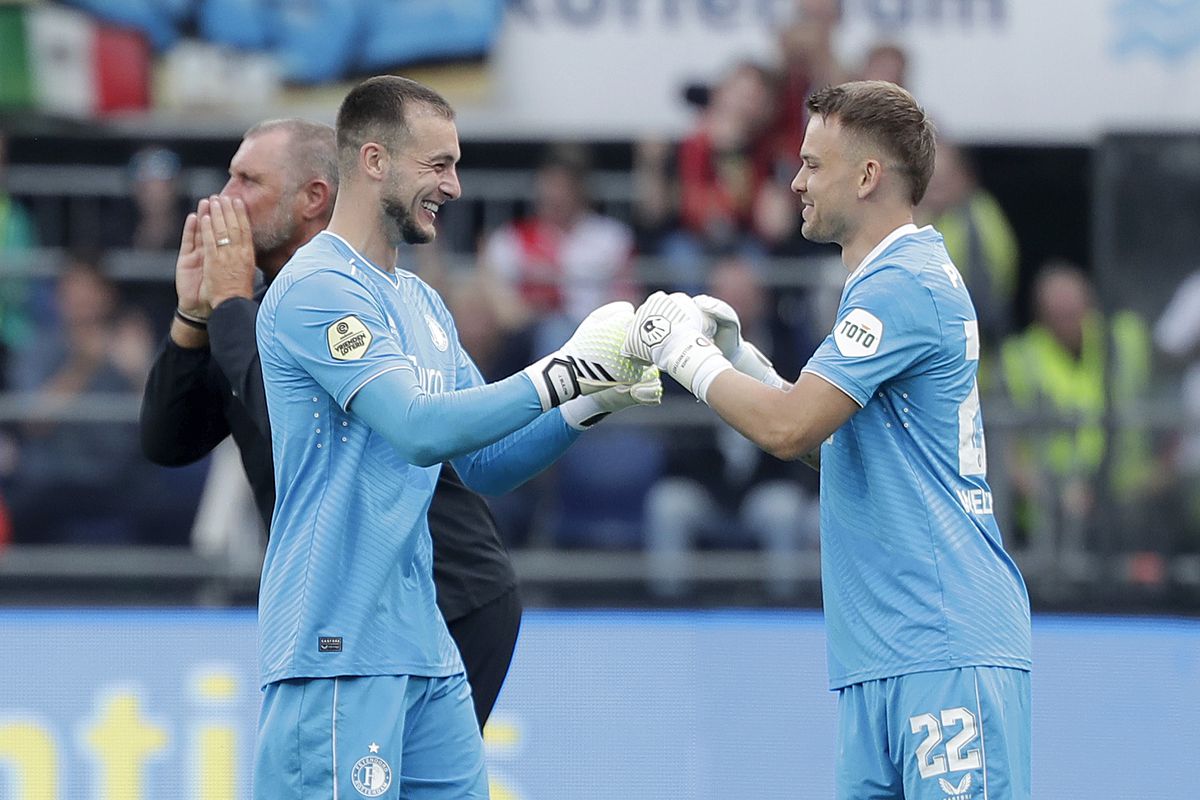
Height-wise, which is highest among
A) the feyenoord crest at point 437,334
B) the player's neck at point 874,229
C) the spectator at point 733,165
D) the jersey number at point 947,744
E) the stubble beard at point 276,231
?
the spectator at point 733,165

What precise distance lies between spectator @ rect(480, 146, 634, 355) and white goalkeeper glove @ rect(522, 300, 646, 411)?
411 centimetres

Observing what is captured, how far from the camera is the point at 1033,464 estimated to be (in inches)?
316

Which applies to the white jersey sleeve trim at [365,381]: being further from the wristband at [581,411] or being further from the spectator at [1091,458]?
the spectator at [1091,458]

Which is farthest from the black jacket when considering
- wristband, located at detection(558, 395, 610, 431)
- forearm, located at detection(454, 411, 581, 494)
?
wristband, located at detection(558, 395, 610, 431)

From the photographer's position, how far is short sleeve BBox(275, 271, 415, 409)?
14.0 feet

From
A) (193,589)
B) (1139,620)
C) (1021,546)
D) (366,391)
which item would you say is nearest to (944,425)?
(366,391)

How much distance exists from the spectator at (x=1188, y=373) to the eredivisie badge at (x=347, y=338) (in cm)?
479

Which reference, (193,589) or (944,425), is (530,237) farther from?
(944,425)

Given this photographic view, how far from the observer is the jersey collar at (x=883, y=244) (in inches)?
176

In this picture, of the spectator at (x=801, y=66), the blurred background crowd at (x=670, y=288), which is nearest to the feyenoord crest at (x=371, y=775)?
the blurred background crowd at (x=670, y=288)

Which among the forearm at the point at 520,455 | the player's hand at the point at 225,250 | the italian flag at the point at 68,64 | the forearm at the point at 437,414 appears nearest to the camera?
the forearm at the point at 437,414

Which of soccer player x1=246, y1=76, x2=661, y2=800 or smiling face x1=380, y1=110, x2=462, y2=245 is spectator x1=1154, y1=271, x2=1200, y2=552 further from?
smiling face x1=380, y1=110, x2=462, y2=245

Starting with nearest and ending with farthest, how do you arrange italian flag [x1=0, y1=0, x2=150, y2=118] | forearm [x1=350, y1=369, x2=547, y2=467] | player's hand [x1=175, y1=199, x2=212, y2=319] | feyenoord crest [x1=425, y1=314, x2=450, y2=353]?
forearm [x1=350, y1=369, x2=547, y2=467]
feyenoord crest [x1=425, y1=314, x2=450, y2=353]
player's hand [x1=175, y1=199, x2=212, y2=319]
italian flag [x1=0, y1=0, x2=150, y2=118]

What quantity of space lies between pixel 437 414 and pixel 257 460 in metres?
1.10
